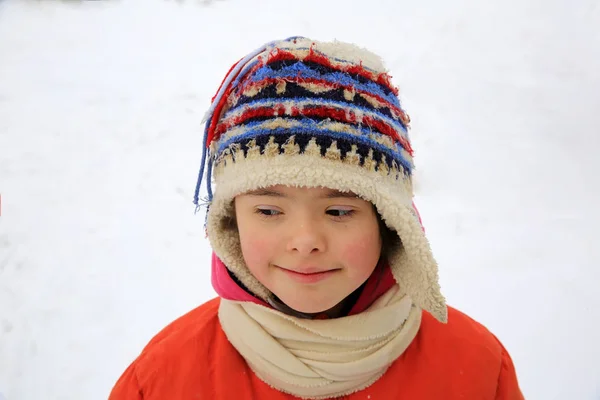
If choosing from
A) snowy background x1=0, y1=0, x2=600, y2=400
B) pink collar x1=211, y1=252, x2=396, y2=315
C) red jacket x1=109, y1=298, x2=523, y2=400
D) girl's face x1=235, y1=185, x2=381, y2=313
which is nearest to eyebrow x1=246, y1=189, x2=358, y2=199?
girl's face x1=235, y1=185, x2=381, y2=313

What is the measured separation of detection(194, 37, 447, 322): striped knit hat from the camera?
99 cm

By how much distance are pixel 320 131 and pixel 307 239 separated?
212 millimetres

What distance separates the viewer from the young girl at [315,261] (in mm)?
1000

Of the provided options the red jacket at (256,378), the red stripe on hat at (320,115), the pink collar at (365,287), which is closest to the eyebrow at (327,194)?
the red stripe on hat at (320,115)

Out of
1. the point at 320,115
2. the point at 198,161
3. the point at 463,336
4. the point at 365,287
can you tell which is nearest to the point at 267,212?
the point at 320,115

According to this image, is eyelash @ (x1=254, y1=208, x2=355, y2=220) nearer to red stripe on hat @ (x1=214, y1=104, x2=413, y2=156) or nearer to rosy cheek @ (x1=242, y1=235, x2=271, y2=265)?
rosy cheek @ (x1=242, y1=235, x2=271, y2=265)

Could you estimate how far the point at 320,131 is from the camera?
0.99 meters

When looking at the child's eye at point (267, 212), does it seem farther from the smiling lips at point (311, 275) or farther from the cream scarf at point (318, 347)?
the cream scarf at point (318, 347)

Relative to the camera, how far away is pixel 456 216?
321cm

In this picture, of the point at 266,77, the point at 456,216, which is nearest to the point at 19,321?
the point at 266,77

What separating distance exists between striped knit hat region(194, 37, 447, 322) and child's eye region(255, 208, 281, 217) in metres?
0.06

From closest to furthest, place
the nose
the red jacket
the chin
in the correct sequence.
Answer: the nose
the chin
the red jacket

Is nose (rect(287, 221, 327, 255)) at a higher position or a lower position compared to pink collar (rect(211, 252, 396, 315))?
higher

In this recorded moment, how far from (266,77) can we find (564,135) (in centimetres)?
362
